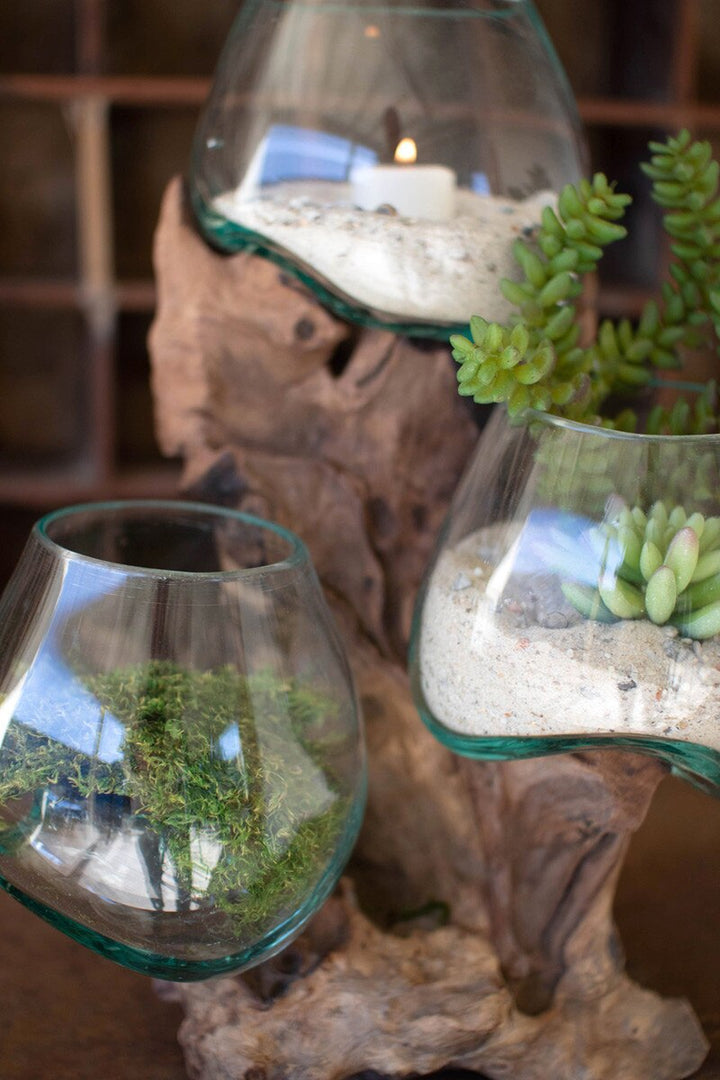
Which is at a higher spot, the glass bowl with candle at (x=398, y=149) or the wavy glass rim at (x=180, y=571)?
the glass bowl with candle at (x=398, y=149)

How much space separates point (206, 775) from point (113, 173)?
146cm

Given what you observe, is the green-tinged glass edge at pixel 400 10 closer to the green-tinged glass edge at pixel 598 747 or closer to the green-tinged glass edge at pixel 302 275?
the green-tinged glass edge at pixel 302 275

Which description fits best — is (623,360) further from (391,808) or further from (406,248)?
(391,808)

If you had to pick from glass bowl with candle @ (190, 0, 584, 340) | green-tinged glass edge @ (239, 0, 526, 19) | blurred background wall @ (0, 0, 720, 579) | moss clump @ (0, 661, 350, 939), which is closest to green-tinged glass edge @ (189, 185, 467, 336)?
glass bowl with candle @ (190, 0, 584, 340)

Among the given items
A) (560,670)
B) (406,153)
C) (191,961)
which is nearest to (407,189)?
(406,153)

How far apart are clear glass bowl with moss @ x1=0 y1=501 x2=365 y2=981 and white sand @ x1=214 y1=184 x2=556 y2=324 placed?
6.5 inches

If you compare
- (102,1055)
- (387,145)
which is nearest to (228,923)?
(102,1055)

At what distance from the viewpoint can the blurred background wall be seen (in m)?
1.63

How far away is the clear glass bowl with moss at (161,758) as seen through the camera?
47 cm

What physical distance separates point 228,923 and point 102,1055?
0.15 m

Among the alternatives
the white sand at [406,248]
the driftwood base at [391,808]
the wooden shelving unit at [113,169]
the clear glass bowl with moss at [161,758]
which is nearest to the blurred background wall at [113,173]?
the wooden shelving unit at [113,169]

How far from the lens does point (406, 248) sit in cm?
58

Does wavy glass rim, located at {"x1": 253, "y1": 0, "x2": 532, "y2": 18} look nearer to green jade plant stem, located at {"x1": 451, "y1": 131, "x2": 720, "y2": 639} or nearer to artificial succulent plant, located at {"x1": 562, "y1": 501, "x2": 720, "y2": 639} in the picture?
green jade plant stem, located at {"x1": 451, "y1": 131, "x2": 720, "y2": 639}

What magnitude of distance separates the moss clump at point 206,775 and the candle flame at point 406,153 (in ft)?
0.90
